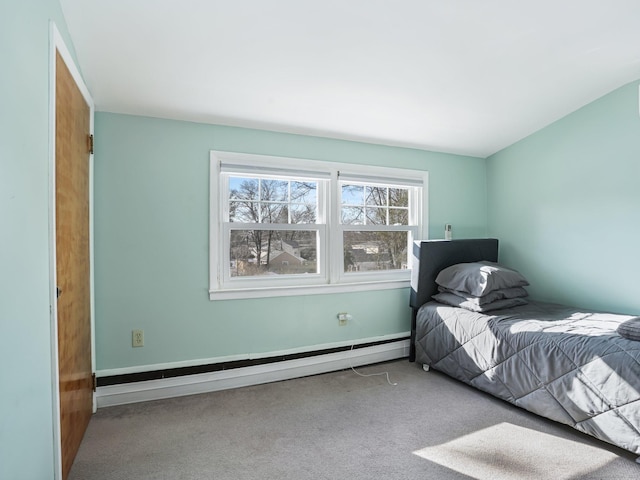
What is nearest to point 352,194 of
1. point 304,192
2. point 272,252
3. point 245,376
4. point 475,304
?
point 304,192

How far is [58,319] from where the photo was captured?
1576mm

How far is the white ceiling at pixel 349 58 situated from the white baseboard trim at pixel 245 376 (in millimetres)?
1903

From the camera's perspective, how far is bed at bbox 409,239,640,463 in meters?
1.82

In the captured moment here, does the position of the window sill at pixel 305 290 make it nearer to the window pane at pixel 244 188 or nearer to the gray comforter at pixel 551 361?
the gray comforter at pixel 551 361

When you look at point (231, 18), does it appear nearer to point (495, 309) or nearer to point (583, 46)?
point (583, 46)

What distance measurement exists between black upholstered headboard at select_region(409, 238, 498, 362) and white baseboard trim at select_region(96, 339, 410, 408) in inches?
13.1

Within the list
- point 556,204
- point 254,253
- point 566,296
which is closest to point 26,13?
point 254,253

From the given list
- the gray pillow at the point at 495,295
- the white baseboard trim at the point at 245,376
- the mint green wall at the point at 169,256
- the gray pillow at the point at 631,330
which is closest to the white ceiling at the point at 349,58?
the mint green wall at the point at 169,256

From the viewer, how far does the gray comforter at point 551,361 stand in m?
1.80

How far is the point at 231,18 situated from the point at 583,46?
2.11 m

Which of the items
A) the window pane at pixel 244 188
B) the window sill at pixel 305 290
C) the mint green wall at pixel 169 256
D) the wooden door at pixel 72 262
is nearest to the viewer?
the wooden door at pixel 72 262

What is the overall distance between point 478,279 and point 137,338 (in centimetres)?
258

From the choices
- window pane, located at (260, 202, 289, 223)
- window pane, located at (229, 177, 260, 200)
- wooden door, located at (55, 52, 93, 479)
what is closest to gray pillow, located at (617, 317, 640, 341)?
window pane, located at (260, 202, 289, 223)

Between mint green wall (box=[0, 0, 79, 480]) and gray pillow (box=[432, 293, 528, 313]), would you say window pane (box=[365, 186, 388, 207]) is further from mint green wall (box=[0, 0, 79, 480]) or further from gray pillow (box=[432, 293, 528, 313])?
mint green wall (box=[0, 0, 79, 480])
